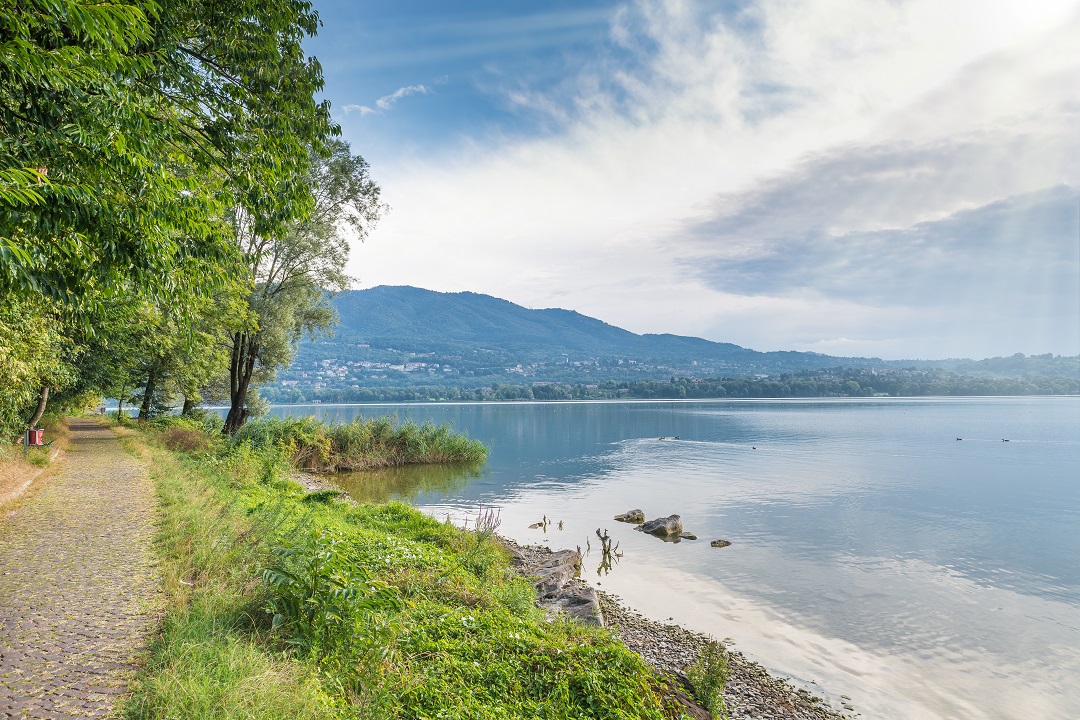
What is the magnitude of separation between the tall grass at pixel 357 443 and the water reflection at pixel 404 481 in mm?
1299

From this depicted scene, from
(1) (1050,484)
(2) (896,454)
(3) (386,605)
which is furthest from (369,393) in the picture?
(3) (386,605)

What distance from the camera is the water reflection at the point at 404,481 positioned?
95.5ft

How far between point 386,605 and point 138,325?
1266 cm

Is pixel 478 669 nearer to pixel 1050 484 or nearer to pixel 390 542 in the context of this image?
pixel 390 542

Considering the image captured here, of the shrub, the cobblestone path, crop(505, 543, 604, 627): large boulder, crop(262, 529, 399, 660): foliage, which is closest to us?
the cobblestone path

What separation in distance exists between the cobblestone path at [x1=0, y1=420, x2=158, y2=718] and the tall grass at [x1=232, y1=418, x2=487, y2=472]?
19.1 metres

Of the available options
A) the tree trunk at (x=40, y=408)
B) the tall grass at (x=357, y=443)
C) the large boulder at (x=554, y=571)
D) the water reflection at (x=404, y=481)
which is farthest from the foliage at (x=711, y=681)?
the tall grass at (x=357, y=443)

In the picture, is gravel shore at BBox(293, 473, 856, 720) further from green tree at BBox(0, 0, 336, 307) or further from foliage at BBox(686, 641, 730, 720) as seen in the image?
green tree at BBox(0, 0, 336, 307)

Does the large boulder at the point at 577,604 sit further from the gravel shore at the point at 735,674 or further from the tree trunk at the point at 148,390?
the tree trunk at the point at 148,390

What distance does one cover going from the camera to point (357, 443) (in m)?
38.8

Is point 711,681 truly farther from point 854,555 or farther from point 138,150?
point 854,555

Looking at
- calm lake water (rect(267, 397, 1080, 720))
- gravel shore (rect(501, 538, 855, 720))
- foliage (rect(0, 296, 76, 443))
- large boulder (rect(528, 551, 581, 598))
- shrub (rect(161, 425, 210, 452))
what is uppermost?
foliage (rect(0, 296, 76, 443))

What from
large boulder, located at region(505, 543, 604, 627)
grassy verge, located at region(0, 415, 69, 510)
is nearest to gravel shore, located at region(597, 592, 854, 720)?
large boulder, located at region(505, 543, 604, 627)

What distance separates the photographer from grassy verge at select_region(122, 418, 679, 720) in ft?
17.6
